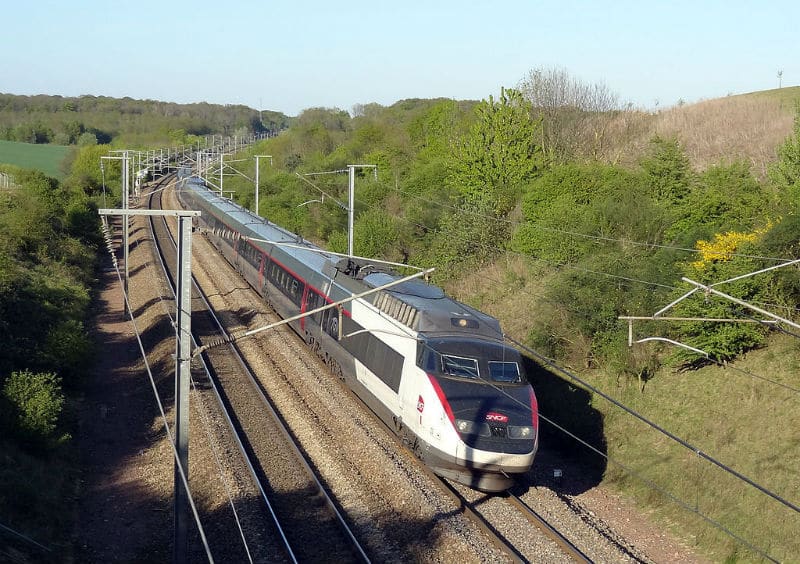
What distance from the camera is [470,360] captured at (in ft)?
52.4

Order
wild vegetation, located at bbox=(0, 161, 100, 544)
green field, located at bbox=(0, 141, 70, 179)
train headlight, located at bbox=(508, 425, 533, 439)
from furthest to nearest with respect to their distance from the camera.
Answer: green field, located at bbox=(0, 141, 70, 179)
wild vegetation, located at bbox=(0, 161, 100, 544)
train headlight, located at bbox=(508, 425, 533, 439)

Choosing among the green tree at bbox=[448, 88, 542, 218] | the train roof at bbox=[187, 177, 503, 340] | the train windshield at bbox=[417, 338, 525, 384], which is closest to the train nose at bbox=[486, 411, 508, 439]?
the train windshield at bbox=[417, 338, 525, 384]

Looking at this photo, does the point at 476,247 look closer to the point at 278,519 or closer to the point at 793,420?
the point at 793,420

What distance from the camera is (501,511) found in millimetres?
15391

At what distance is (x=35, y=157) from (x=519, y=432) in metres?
114

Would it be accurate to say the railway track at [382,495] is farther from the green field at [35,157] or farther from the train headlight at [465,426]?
the green field at [35,157]

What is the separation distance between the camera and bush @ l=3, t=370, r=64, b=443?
1792 cm

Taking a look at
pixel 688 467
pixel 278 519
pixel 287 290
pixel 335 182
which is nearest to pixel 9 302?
pixel 287 290

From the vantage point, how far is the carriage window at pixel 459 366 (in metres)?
15.8

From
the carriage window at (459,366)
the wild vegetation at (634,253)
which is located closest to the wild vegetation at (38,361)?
the carriage window at (459,366)

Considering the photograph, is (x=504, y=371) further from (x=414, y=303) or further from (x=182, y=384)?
(x=182, y=384)

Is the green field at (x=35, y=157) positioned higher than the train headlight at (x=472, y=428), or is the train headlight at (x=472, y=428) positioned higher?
the green field at (x=35, y=157)

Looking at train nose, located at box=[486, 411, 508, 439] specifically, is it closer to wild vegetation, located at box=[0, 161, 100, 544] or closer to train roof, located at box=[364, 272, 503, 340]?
train roof, located at box=[364, 272, 503, 340]

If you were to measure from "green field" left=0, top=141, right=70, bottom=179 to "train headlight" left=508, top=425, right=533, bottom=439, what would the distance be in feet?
297
